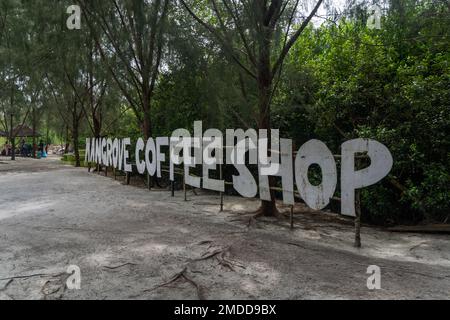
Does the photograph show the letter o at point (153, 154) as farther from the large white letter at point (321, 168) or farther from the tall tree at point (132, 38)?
the large white letter at point (321, 168)

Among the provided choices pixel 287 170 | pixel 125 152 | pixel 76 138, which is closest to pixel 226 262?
pixel 287 170

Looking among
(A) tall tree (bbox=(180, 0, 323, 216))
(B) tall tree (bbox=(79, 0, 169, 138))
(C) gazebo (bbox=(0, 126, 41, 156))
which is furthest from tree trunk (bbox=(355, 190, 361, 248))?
(C) gazebo (bbox=(0, 126, 41, 156))

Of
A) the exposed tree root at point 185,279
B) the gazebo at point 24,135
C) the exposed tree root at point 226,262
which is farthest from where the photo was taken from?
the gazebo at point 24,135

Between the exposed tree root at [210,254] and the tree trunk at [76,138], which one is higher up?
the tree trunk at [76,138]

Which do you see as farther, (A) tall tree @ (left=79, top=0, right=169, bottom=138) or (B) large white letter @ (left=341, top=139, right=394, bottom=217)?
(A) tall tree @ (left=79, top=0, right=169, bottom=138)

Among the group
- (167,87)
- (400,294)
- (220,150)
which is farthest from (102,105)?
(400,294)

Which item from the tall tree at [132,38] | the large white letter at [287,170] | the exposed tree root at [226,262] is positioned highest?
the tall tree at [132,38]

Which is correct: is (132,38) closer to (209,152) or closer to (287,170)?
(209,152)

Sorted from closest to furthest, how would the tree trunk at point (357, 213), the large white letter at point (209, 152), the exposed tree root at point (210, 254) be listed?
1. the exposed tree root at point (210, 254)
2. the tree trunk at point (357, 213)
3. the large white letter at point (209, 152)

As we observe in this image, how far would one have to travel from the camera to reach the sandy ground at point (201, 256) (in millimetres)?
3287

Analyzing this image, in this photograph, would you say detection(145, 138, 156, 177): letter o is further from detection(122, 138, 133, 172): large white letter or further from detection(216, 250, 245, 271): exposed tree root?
detection(216, 250, 245, 271): exposed tree root

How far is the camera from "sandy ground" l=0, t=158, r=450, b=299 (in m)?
3.29

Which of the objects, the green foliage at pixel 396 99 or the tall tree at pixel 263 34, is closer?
the green foliage at pixel 396 99

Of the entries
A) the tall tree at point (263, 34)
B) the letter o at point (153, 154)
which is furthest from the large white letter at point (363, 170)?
the letter o at point (153, 154)
